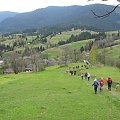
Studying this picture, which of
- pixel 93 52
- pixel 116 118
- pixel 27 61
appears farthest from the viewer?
pixel 27 61

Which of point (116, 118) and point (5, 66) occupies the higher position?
point (116, 118)

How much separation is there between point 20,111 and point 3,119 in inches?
145

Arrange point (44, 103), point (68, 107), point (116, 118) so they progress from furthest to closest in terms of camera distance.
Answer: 1. point (44, 103)
2. point (68, 107)
3. point (116, 118)

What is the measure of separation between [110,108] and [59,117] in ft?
20.0

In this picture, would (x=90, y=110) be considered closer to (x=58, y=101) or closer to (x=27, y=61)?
(x=58, y=101)

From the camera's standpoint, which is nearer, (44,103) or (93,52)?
(44,103)

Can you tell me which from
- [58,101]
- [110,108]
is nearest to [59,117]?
[110,108]

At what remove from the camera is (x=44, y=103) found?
3300cm

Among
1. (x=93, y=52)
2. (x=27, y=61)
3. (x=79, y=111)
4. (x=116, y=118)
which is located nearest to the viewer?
(x=116, y=118)

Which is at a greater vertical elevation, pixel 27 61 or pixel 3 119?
pixel 3 119

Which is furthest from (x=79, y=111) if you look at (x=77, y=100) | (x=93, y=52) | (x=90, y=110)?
(x=93, y=52)

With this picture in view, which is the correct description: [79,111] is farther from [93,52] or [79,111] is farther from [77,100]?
[93,52]

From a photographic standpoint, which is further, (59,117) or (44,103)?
(44,103)

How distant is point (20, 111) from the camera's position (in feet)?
94.3
